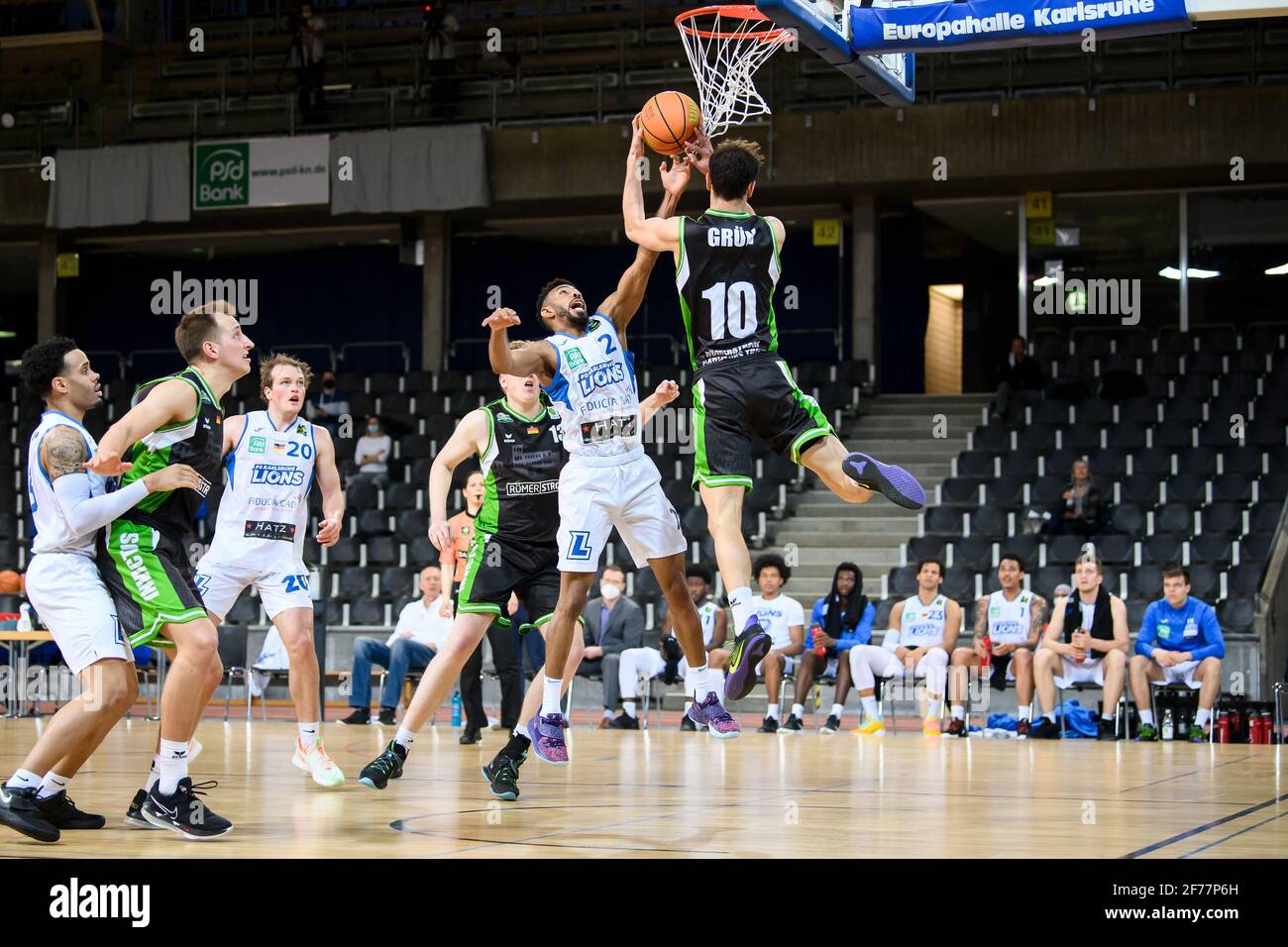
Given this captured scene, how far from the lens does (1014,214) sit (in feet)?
71.3

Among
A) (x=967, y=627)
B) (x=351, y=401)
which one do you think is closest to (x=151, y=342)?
(x=351, y=401)

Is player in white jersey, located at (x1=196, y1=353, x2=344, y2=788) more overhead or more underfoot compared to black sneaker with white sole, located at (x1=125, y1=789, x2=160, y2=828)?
more overhead

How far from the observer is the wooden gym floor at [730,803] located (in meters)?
5.01

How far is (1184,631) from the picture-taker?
495 inches

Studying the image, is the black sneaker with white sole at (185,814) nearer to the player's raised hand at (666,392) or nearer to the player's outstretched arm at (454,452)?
the player's raised hand at (666,392)

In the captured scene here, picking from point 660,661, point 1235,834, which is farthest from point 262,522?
point 660,661

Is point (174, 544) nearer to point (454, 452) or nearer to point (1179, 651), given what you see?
point (454, 452)

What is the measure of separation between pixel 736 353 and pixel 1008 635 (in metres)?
7.18

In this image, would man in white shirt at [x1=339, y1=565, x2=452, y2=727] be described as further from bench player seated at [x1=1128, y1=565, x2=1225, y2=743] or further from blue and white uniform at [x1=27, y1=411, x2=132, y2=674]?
blue and white uniform at [x1=27, y1=411, x2=132, y2=674]

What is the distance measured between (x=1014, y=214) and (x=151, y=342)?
45.7ft

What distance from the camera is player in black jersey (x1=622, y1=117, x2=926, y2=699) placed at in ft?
21.8

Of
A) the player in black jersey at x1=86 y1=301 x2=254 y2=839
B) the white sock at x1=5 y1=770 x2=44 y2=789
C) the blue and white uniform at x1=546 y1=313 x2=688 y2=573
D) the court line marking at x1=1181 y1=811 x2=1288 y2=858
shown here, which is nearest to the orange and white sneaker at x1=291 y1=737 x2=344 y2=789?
the player in black jersey at x1=86 y1=301 x2=254 y2=839

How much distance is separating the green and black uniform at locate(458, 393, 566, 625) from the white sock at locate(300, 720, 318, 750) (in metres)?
0.87
